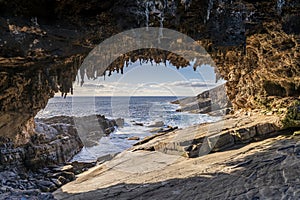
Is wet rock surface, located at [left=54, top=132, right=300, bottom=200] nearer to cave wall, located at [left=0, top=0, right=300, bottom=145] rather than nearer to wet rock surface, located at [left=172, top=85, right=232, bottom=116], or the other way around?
cave wall, located at [left=0, top=0, right=300, bottom=145]

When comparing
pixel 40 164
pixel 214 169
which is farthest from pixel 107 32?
pixel 40 164

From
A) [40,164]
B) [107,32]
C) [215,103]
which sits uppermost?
[107,32]

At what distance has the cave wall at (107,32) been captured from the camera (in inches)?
247

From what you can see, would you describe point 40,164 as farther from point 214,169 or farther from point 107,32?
point 214,169

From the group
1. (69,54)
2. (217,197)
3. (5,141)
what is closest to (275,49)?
(217,197)

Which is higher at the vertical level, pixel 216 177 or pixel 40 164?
pixel 216 177

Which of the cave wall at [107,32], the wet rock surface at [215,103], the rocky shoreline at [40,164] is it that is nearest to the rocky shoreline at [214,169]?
the rocky shoreline at [40,164]

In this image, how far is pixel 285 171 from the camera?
5.93 metres

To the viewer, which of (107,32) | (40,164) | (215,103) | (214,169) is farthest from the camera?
(215,103)

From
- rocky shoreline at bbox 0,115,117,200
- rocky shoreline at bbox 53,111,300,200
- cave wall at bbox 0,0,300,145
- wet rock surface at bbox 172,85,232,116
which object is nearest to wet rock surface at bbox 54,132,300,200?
rocky shoreline at bbox 53,111,300,200

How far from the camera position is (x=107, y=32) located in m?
7.42

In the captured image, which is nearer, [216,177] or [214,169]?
[216,177]

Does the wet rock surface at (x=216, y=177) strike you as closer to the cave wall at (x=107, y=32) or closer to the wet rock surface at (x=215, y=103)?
the cave wall at (x=107, y=32)

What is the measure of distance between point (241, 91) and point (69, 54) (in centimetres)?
1063
